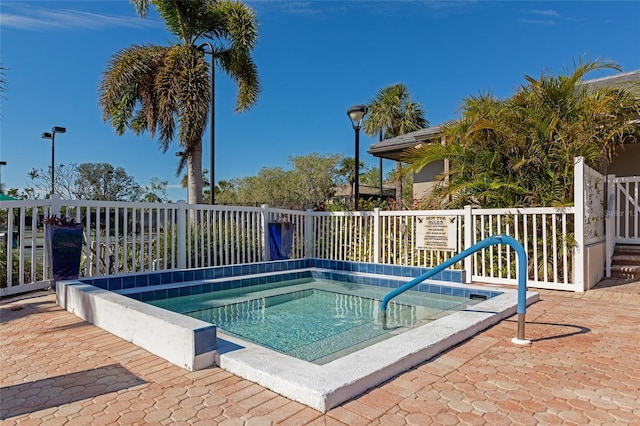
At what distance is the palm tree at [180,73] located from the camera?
1016 cm

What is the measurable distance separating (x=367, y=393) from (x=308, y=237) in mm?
6795

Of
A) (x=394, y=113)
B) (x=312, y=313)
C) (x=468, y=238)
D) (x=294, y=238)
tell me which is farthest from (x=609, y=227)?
(x=394, y=113)

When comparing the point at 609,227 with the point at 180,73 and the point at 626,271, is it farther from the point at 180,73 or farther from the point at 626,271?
the point at 180,73

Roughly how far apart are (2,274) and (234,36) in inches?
335

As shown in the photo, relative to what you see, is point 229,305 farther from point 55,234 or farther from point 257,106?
point 257,106

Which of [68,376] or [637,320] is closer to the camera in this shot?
[68,376]

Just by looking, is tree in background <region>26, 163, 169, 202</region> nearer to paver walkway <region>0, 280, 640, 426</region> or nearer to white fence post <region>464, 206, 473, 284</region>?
paver walkway <region>0, 280, 640, 426</region>

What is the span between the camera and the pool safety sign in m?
7.00

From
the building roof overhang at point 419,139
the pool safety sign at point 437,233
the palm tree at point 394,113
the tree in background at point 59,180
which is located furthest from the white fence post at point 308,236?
the palm tree at point 394,113

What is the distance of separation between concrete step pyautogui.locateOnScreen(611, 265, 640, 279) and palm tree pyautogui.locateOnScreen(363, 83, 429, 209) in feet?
56.4

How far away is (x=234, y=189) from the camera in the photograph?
38.3m

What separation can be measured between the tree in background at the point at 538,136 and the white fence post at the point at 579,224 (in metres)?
0.29

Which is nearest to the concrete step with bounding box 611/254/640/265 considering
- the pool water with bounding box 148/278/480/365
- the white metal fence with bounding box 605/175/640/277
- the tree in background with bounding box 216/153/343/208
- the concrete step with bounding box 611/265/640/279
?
the white metal fence with bounding box 605/175/640/277

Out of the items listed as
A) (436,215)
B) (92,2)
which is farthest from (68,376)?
(92,2)
